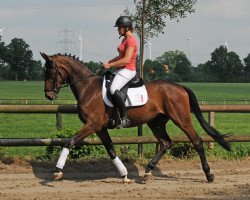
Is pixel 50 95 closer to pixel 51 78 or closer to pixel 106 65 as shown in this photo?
pixel 51 78

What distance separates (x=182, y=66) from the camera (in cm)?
13250

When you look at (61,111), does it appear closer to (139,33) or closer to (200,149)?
(200,149)

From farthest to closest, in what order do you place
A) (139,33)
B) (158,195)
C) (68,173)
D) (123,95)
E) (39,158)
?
(139,33) < (39,158) < (68,173) < (123,95) < (158,195)

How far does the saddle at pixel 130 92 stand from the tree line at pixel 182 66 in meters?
114

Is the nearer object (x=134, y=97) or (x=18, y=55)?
(x=134, y=97)

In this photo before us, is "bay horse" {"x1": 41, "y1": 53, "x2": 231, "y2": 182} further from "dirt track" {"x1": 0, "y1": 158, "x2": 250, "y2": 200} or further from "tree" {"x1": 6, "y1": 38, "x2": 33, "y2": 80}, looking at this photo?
"tree" {"x1": 6, "y1": 38, "x2": 33, "y2": 80}

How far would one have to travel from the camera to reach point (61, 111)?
1069 centimetres

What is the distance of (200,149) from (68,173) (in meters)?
2.40

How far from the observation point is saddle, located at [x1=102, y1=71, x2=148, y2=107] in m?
9.30

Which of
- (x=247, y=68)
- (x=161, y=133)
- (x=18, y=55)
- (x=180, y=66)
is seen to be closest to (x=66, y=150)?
(x=161, y=133)

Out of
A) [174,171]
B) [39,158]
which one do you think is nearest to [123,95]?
[174,171]

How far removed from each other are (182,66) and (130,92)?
124099 mm

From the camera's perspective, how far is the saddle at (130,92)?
9.30 m

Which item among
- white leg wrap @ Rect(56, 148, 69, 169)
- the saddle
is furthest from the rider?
white leg wrap @ Rect(56, 148, 69, 169)
